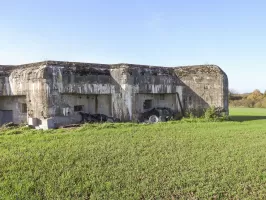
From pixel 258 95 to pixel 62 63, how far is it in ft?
143

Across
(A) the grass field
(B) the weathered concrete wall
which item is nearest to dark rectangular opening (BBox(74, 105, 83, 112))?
(A) the grass field

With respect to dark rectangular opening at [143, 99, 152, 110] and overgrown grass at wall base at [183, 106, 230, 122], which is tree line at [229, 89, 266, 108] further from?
dark rectangular opening at [143, 99, 152, 110]

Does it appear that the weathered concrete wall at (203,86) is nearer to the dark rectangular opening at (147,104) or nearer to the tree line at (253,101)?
the dark rectangular opening at (147,104)

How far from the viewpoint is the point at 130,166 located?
23.1ft

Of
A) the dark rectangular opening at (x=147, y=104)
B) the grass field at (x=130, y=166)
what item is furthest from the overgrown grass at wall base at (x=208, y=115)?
the grass field at (x=130, y=166)

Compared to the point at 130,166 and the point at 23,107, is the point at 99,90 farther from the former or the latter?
the point at 130,166

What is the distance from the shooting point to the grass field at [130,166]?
5961 millimetres

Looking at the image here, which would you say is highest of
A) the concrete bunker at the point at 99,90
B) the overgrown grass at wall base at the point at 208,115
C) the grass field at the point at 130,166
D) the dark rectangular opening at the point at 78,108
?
the concrete bunker at the point at 99,90

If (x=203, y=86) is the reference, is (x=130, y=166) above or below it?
below

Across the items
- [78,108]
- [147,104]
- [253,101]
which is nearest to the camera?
[78,108]

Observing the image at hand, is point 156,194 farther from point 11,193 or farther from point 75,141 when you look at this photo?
point 75,141

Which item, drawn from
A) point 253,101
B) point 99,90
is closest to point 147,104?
point 99,90

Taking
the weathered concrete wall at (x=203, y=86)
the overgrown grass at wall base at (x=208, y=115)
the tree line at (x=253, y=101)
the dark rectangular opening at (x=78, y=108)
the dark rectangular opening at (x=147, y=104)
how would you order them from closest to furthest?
the dark rectangular opening at (x=78, y=108) < the overgrown grass at wall base at (x=208, y=115) < the dark rectangular opening at (x=147, y=104) < the weathered concrete wall at (x=203, y=86) < the tree line at (x=253, y=101)

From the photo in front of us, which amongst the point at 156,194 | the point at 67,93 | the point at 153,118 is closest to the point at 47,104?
the point at 67,93
